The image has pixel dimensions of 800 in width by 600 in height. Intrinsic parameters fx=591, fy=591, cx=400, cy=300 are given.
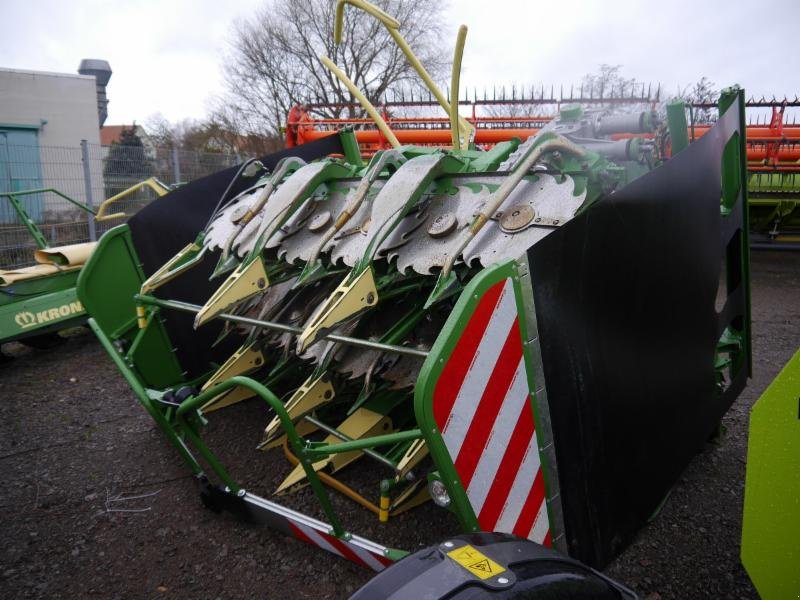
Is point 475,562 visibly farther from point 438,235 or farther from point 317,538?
point 438,235

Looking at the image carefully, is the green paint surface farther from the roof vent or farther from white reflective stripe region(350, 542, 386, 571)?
the roof vent

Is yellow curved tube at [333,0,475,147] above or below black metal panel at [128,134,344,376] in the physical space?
above

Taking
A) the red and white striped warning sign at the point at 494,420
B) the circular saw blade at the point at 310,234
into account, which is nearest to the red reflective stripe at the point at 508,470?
the red and white striped warning sign at the point at 494,420

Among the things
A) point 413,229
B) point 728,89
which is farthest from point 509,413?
point 728,89

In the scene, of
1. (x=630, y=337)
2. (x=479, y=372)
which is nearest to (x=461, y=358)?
(x=479, y=372)

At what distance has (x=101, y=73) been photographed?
25578mm

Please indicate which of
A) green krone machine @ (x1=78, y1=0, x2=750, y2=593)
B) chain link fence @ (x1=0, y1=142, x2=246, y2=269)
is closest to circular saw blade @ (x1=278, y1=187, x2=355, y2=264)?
green krone machine @ (x1=78, y1=0, x2=750, y2=593)

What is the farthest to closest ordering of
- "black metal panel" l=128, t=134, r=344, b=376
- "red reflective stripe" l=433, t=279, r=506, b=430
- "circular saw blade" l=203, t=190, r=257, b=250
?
"black metal panel" l=128, t=134, r=344, b=376, "circular saw blade" l=203, t=190, r=257, b=250, "red reflective stripe" l=433, t=279, r=506, b=430

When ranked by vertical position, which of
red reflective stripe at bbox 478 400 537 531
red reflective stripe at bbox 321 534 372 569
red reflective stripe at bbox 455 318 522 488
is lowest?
red reflective stripe at bbox 321 534 372 569

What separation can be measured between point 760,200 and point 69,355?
344 inches

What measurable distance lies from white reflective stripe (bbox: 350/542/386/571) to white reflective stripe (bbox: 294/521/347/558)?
4.7 inches

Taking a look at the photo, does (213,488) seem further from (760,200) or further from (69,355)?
(760,200)

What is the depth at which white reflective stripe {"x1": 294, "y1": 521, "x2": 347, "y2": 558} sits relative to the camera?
211 centimetres

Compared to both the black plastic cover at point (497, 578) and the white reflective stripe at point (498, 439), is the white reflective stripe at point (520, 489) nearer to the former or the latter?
the white reflective stripe at point (498, 439)
